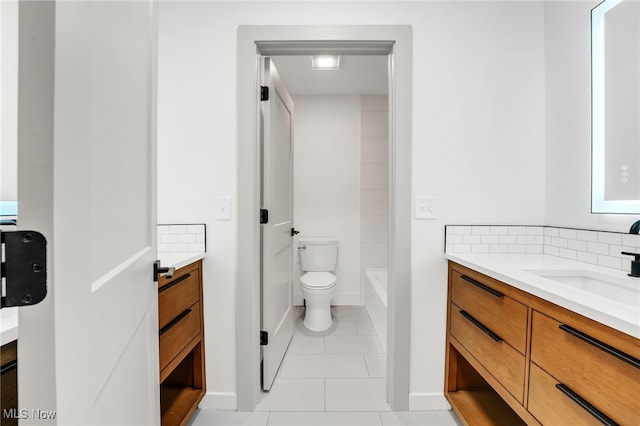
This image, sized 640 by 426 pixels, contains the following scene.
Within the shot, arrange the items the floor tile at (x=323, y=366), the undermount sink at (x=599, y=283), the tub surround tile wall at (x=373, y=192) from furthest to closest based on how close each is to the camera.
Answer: the tub surround tile wall at (x=373, y=192), the floor tile at (x=323, y=366), the undermount sink at (x=599, y=283)

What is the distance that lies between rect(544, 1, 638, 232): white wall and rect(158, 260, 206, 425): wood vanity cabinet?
6.38 ft

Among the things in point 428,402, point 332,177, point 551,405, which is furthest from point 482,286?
point 332,177

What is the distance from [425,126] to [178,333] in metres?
1.65

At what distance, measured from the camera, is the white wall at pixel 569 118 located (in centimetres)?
142

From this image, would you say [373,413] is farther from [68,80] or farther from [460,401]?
[68,80]

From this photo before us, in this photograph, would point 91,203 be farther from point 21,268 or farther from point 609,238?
point 609,238

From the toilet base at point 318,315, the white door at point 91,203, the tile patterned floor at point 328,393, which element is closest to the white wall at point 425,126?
the tile patterned floor at point 328,393

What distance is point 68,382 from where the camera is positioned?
0.47 m

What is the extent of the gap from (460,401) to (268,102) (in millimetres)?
1960

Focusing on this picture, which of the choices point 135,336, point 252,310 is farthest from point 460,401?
point 135,336

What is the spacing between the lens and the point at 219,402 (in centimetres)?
168

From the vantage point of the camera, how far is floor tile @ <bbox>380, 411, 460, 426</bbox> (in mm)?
1569

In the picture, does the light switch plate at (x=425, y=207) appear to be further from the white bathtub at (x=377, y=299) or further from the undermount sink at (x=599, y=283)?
the white bathtub at (x=377, y=299)

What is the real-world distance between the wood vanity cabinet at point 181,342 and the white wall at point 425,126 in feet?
0.23
